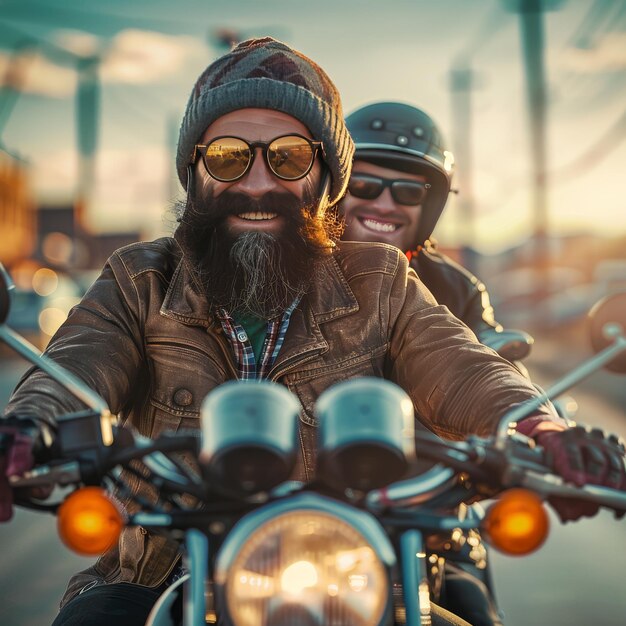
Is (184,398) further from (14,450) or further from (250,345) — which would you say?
(14,450)

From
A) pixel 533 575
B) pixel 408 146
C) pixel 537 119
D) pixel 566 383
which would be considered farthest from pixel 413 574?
pixel 537 119

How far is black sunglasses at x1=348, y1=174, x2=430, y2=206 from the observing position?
4984 millimetres

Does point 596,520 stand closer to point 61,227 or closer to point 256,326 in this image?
point 256,326

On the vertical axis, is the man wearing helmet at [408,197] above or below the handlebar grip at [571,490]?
above

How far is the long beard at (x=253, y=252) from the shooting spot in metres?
2.96

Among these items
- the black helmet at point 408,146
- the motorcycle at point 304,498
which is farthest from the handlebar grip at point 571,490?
the black helmet at point 408,146

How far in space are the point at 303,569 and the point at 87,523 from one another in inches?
14.2

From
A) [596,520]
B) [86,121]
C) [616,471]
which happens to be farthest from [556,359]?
[86,121]

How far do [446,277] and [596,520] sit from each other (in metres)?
2.41

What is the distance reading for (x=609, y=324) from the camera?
6.57 ft

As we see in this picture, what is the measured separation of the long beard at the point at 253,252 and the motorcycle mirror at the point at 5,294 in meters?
1.02

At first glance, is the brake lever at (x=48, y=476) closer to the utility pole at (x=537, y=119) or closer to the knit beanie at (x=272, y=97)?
the knit beanie at (x=272, y=97)

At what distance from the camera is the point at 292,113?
10.5 feet

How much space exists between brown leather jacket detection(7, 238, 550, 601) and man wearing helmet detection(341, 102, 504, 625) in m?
1.78
